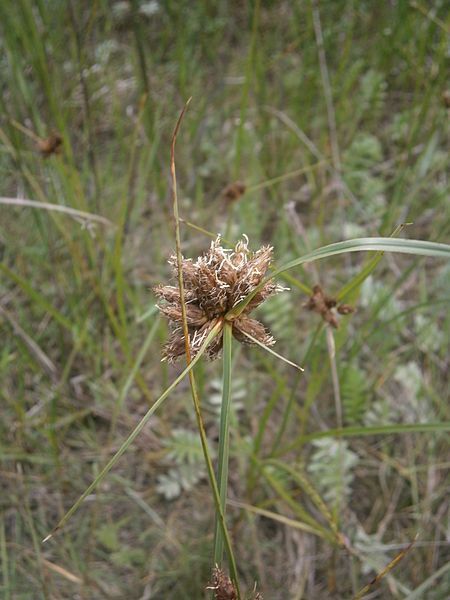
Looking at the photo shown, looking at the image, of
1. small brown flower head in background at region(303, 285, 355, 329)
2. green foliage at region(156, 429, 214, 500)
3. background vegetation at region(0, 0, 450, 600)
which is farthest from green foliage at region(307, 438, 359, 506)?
small brown flower head in background at region(303, 285, 355, 329)

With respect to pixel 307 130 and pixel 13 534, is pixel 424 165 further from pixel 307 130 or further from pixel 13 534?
pixel 13 534

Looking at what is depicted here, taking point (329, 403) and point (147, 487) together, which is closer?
point (147, 487)

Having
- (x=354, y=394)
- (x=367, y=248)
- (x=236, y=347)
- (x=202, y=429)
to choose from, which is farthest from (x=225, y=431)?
(x=354, y=394)

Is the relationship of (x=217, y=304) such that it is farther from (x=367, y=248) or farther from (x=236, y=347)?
(x=236, y=347)

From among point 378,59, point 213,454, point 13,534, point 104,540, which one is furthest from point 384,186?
point 13,534

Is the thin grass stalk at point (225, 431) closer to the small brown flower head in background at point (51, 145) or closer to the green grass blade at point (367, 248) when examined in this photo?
the green grass blade at point (367, 248)

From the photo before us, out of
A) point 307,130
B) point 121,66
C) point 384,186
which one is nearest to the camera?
point 384,186
